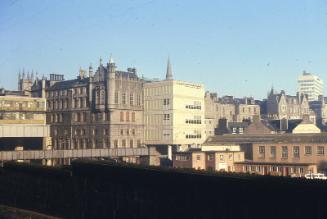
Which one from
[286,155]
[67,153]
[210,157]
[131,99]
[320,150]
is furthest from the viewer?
[131,99]

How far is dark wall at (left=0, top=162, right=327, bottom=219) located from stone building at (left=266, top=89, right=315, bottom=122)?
358 ft

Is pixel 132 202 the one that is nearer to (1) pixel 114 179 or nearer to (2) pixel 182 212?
(1) pixel 114 179

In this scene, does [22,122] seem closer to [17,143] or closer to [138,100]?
[17,143]

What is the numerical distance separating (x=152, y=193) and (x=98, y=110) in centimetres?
6424

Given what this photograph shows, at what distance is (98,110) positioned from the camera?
297 feet

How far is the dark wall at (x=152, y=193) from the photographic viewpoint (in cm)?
2127

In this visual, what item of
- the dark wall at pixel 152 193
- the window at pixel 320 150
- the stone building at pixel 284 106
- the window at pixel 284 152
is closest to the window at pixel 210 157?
the window at pixel 284 152

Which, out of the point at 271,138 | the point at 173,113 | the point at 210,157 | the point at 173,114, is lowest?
the point at 210,157

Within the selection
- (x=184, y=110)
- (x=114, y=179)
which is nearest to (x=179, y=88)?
(x=184, y=110)

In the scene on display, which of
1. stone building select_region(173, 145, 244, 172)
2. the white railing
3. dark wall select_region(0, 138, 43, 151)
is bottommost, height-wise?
stone building select_region(173, 145, 244, 172)

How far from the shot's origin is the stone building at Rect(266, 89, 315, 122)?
142375 millimetres

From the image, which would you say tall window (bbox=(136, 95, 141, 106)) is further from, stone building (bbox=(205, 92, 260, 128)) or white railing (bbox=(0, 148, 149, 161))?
stone building (bbox=(205, 92, 260, 128))

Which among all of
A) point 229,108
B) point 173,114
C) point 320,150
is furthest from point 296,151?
point 229,108

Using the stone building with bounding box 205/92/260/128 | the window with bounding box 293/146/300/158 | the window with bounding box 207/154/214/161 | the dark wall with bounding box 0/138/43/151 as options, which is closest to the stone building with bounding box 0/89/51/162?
the dark wall with bounding box 0/138/43/151
